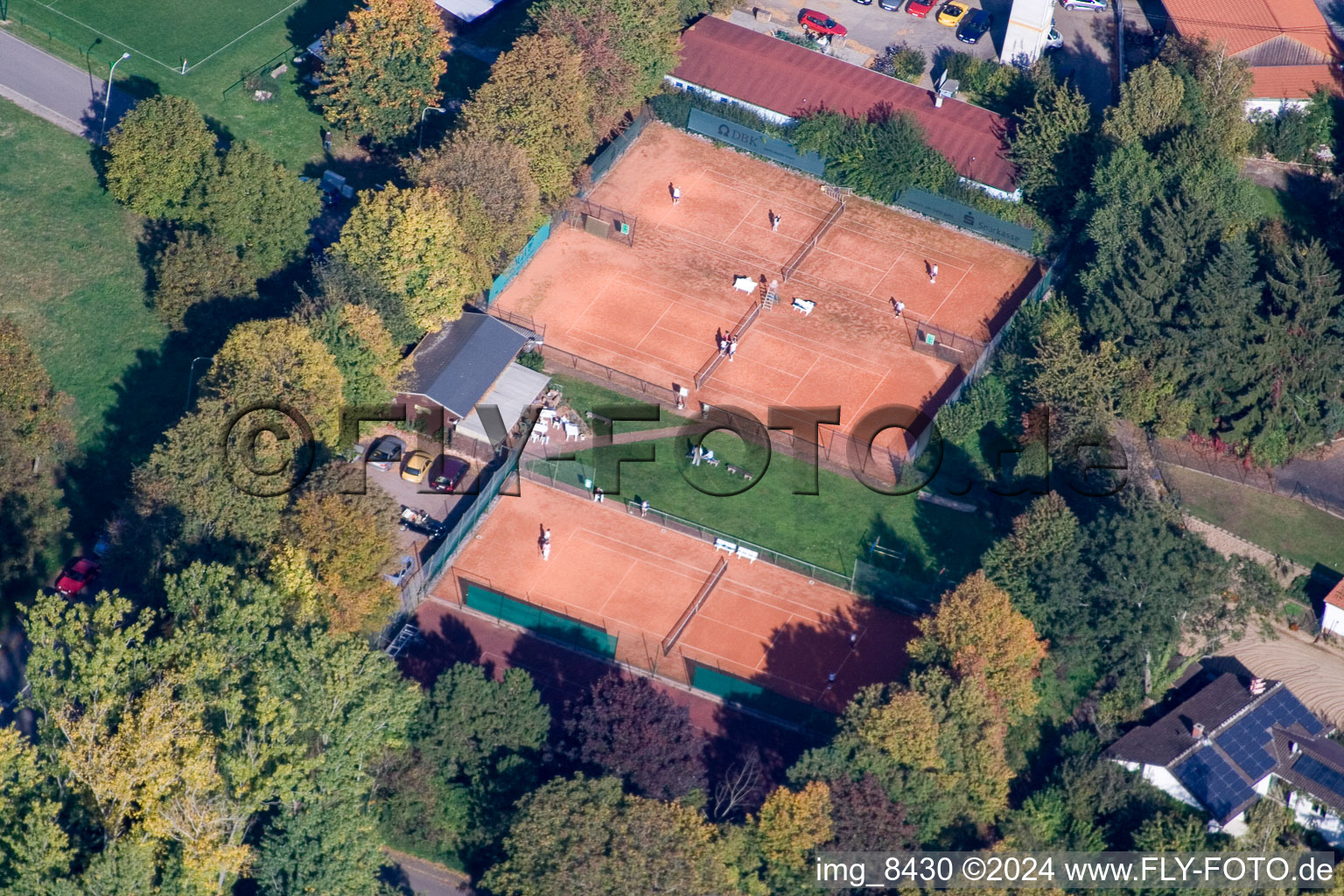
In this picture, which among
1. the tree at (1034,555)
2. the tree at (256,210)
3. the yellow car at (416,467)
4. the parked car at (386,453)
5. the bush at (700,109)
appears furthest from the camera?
the bush at (700,109)

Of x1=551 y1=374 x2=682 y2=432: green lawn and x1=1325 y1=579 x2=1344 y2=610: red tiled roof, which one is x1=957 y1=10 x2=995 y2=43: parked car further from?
x1=1325 y1=579 x2=1344 y2=610: red tiled roof

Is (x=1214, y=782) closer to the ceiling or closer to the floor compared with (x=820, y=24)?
closer to the floor

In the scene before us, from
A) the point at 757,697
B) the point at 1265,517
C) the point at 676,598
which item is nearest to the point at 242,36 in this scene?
the point at 676,598

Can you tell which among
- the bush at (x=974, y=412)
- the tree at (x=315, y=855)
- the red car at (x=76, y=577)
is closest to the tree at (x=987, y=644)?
the bush at (x=974, y=412)

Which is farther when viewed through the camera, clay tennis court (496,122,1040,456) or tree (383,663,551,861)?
clay tennis court (496,122,1040,456)

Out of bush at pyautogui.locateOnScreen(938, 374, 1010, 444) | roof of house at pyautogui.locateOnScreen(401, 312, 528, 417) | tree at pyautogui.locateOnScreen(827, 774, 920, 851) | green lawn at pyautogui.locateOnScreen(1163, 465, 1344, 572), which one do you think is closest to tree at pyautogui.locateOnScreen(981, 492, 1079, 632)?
bush at pyautogui.locateOnScreen(938, 374, 1010, 444)

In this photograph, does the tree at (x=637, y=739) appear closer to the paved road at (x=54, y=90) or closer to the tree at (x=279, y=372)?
the tree at (x=279, y=372)

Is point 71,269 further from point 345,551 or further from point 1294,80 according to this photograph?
point 1294,80
